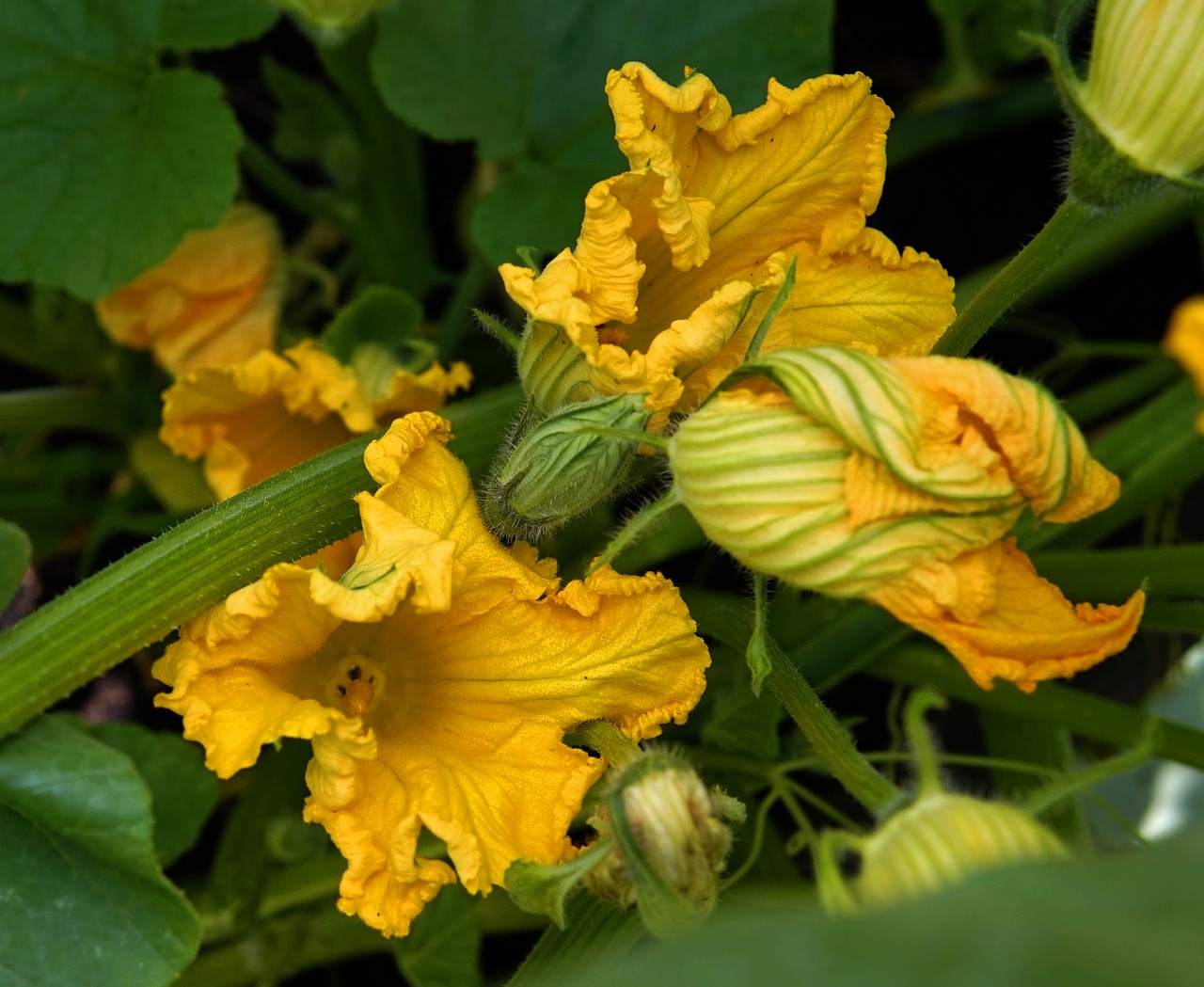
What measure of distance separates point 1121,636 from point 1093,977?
0.55 meters

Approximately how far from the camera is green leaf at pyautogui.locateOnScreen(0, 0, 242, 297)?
181 cm

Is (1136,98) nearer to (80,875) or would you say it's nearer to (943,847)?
(943,847)

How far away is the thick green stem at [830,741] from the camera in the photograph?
3.87ft

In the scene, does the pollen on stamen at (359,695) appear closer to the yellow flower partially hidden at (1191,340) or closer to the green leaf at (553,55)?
the green leaf at (553,55)

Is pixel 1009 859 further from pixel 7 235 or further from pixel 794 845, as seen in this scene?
pixel 7 235

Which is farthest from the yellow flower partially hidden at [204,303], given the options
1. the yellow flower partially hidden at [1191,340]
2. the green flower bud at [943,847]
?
the yellow flower partially hidden at [1191,340]

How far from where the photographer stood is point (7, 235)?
1.81 meters

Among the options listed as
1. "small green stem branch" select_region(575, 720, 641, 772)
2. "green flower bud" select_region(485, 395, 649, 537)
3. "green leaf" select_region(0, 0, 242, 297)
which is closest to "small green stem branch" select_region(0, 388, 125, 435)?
"green leaf" select_region(0, 0, 242, 297)

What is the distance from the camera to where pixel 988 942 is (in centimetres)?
69

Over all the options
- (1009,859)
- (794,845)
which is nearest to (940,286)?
(794,845)

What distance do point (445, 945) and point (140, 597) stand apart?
2.01 ft

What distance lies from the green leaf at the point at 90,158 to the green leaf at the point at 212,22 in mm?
49

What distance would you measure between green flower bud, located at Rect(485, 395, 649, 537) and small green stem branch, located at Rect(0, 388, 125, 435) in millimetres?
1020

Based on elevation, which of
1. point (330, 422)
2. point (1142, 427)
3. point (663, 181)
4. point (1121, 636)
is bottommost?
point (330, 422)
